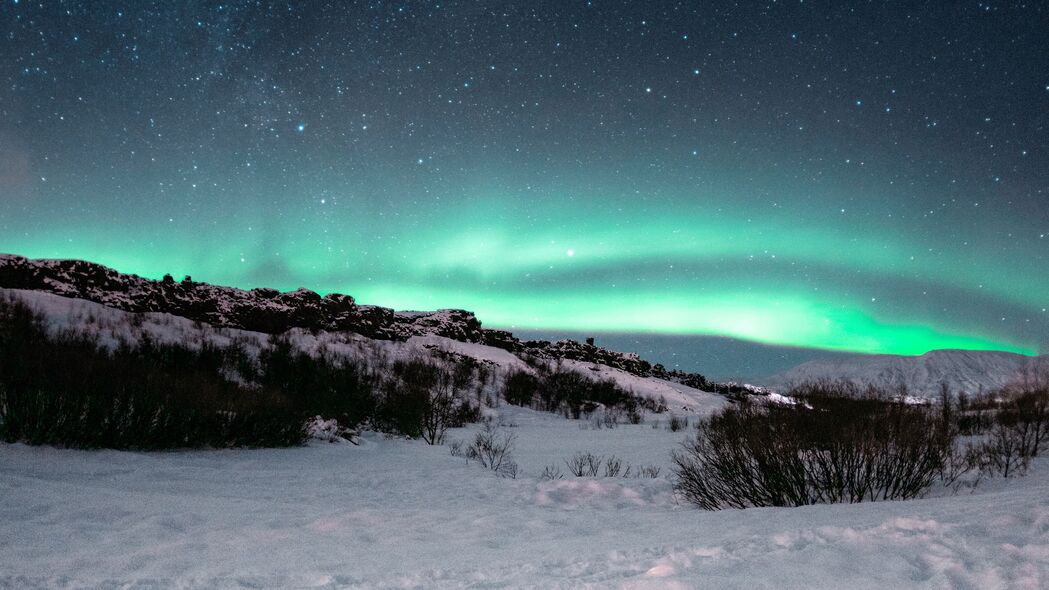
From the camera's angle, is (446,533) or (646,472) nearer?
(446,533)

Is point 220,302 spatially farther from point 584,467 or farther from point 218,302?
point 584,467

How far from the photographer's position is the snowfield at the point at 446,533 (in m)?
2.40

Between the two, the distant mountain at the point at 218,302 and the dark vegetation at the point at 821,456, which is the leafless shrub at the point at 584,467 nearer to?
the dark vegetation at the point at 821,456

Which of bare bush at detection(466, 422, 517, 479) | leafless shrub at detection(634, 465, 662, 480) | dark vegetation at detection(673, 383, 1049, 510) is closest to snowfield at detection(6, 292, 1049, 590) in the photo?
dark vegetation at detection(673, 383, 1049, 510)

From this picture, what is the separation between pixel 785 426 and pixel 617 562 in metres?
3.56

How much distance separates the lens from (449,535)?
150 inches

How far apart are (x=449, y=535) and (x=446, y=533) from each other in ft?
0.23

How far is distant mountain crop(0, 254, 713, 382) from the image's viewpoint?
66.2ft

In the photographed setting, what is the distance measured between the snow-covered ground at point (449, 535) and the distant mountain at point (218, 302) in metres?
18.6

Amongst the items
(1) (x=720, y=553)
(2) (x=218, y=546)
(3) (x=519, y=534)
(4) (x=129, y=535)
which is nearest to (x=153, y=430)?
(4) (x=129, y=535)

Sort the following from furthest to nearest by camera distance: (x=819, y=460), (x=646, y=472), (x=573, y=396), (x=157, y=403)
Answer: (x=573, y=396) < (x=646, y=472) < (x=157, y=403) < (x=819, y=460)

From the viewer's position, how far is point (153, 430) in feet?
22.5

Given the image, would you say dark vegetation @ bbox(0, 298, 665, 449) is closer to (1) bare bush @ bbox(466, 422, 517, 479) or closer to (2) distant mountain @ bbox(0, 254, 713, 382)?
(1) bare bush @ bbox(466, 422, 517, 479)

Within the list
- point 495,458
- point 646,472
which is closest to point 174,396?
point 495,458
